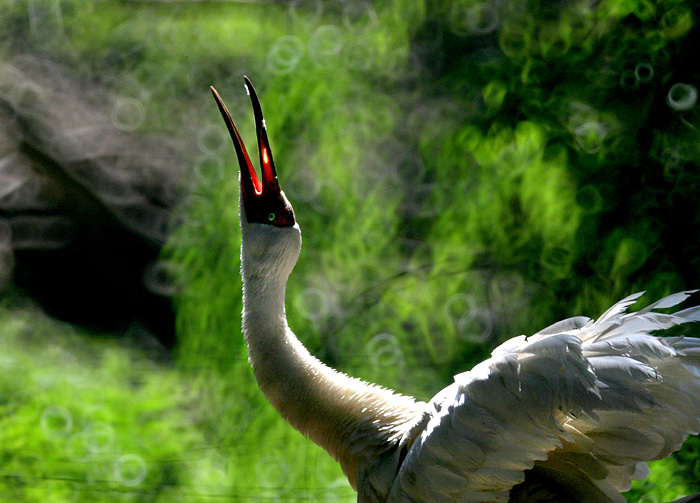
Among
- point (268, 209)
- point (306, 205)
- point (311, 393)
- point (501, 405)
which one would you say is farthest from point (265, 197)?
point (306, 205)

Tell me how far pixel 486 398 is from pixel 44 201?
2.07 meters

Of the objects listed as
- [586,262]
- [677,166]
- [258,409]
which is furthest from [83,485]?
[677,166]

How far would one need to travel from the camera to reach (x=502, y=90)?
2.48 metres

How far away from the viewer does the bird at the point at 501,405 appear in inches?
35.9

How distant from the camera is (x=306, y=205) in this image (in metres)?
2.51

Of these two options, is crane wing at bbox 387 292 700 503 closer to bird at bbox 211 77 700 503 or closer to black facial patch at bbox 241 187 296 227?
bird at bbox 211 77 700 503

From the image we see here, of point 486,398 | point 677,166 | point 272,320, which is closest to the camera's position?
point 486,398

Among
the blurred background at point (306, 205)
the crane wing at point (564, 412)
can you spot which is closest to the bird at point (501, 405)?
the crane wing at point (564, 412)

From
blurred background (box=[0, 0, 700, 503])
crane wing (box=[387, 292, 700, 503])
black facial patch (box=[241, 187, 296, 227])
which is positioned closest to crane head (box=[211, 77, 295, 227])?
black facial patch (box=[241, 187, 296, 227])

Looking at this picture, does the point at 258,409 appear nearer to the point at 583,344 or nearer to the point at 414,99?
the point at 414,99

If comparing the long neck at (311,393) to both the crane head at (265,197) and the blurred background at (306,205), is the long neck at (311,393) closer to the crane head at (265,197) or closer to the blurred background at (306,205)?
the crane head at (265,197)

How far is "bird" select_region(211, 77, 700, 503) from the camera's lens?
2.99 feet

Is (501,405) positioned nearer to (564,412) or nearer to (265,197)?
(564,412)

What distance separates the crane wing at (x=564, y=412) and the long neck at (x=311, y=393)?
13 centimetres
